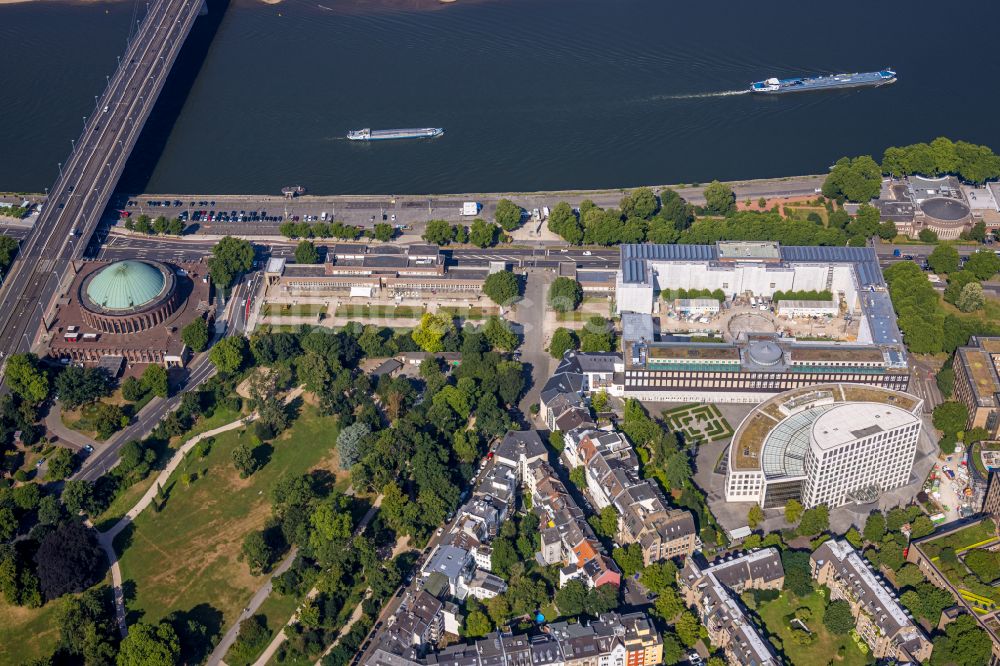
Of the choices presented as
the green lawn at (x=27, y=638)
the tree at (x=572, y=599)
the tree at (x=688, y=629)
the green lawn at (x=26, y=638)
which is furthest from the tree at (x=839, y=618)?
the green lawn at (x=26, y=638)

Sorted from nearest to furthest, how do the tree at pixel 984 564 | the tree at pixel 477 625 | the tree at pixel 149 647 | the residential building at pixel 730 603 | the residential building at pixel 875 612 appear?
the residential building at pixel 730 603
the tree at pixel 149 647
the residential building at pixel 875 612
the tree at pixel 477 625
the tree at pixel 984 564

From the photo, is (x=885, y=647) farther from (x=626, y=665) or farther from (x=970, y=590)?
(x=626, y=665)

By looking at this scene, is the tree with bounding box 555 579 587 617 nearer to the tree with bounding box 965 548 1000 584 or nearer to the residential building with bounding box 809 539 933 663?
the residential building with bounding box 809 539 933 663

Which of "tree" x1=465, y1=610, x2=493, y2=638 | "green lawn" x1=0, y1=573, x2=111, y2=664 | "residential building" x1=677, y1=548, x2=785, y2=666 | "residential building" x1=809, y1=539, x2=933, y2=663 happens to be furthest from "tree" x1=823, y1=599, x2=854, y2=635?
"green lawn" x1=0, y1=573, x2=111, y2=664

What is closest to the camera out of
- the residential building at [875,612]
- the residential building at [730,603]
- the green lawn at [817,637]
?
the residential building at [730,603]

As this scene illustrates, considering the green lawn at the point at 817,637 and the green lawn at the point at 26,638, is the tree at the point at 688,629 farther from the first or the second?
the green lawn at the point at 26,638
